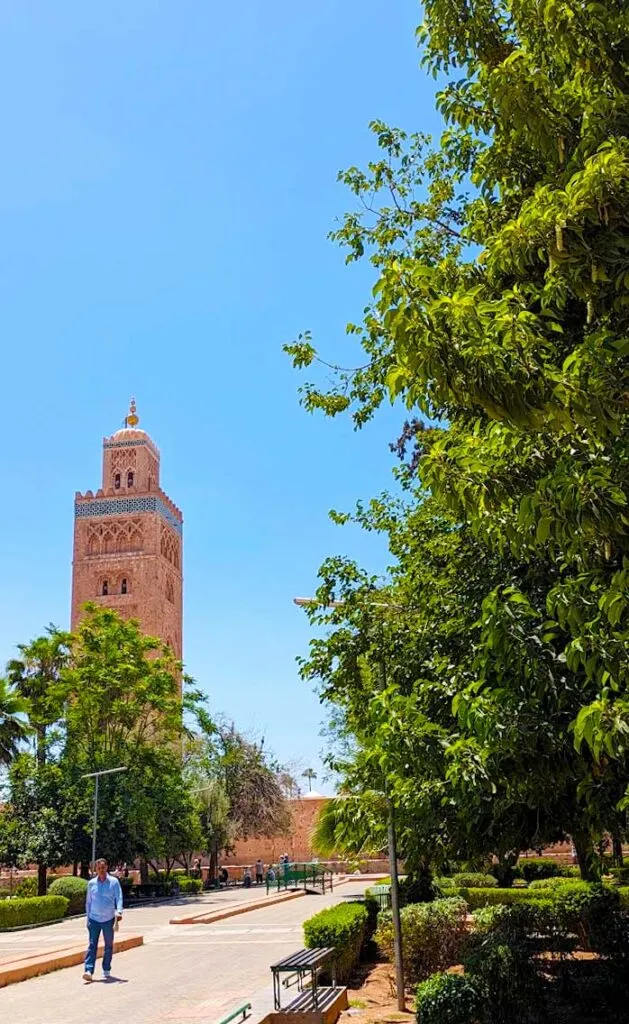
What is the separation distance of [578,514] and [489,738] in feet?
6.10

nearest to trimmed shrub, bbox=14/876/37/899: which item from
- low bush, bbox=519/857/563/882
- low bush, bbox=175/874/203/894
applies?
low bush, bbox=175/874/203/894

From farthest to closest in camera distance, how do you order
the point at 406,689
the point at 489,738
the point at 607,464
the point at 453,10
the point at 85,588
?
the point at 85,588 < the point at 406,689 < the point at 453,10 < the point at 489,738 < the point at 607,464

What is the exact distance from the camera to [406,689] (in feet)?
26.4

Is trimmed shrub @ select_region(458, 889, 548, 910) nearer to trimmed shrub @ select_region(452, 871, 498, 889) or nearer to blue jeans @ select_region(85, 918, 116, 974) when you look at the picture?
trimmed shrub @ select_region(452, 871, 498, 889)

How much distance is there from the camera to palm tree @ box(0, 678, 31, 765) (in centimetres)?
2842

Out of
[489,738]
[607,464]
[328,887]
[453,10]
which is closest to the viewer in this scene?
[607,464]

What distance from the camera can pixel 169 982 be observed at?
11.9 m

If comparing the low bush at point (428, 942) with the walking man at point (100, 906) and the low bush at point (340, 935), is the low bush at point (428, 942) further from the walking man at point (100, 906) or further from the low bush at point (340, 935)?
the walking man at point (100, 906)

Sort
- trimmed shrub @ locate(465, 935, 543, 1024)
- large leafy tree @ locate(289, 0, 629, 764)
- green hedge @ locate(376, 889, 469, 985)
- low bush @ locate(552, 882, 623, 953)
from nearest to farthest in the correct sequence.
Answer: large leafy tree @ locate(289, 0, 629, 764) < trimmed shrub @ locate(465, 935, 543, 1024) < low bush @ locate(552, 882, 623, 953) < green hedge @ locate(376, 889, 469, 985)

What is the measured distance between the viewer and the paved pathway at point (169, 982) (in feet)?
31.5

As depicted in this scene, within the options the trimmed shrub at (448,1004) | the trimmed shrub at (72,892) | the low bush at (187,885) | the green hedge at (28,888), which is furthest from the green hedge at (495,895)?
the low bush at (187,885)

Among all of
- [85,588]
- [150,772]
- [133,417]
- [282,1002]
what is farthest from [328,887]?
[133,417]

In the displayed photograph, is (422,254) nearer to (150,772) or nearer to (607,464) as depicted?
(607,464)

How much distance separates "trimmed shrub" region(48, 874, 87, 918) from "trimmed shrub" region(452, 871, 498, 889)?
1211 centimetres
